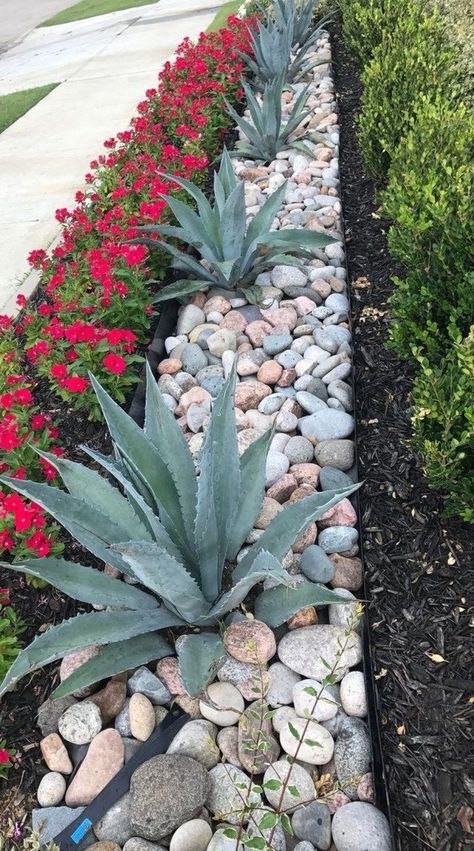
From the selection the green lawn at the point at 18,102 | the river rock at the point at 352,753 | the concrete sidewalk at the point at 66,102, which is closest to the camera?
the river rock at the point at 352,753

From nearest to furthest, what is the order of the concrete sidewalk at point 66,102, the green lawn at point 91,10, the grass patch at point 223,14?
1. the concrete sidewalk at point 66,102
2. the grass patch at point 223,14
3. the green lawn at point 91,10

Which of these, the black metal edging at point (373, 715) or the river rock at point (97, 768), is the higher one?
the river rock at point (97, 768)

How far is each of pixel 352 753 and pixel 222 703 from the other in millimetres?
375

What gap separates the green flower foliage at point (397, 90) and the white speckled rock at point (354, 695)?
9.55ft

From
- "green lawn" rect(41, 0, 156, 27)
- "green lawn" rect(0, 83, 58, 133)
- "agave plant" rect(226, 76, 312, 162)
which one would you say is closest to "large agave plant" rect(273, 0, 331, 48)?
"agave plant" rect(226, 76, 312, 162)

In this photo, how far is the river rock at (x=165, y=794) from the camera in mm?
1589

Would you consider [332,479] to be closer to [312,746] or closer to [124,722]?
[312,746]

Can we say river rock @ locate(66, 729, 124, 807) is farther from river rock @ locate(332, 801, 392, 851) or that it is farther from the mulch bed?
the mulch bed

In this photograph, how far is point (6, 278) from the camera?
427cm

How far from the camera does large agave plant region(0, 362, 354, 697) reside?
1.71 metres

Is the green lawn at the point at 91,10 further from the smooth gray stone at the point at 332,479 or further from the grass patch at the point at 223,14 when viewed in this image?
the smooth gray stone at the point at 332,479

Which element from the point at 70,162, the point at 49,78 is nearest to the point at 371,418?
the point at 70,162

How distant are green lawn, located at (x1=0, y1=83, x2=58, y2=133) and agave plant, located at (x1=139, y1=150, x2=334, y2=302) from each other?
195 inches

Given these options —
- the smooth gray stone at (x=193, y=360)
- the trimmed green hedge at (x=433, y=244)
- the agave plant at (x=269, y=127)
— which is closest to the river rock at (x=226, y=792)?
the trimmed green hedge at (x=433, y=244)
